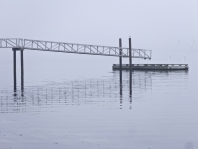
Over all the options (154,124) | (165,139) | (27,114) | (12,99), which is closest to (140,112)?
(154,124)

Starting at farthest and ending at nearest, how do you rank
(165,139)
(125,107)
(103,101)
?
(103,101)
(125,107)
(165,139)

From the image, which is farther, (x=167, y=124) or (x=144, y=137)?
(x=167, y=124)

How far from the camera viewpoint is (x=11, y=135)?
811 inches

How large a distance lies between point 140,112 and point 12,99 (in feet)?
42.9

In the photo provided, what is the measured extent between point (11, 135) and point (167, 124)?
778 centimetres

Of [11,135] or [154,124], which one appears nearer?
[11,135]

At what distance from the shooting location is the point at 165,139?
19359 millimetres

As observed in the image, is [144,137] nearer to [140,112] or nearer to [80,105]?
[140,112]

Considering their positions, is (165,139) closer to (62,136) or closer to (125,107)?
(62,136)

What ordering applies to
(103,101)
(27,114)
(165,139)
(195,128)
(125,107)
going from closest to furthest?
(165,139) → (195,128) → (27,114) → (125,107) → (103,101)

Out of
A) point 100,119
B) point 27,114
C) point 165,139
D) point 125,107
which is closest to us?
point 165,139

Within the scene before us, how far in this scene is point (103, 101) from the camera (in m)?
34.8

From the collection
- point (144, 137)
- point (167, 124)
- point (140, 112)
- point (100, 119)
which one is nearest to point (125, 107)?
point (140, 112)

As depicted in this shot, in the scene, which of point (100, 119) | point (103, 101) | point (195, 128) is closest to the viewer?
point (195, 128)
